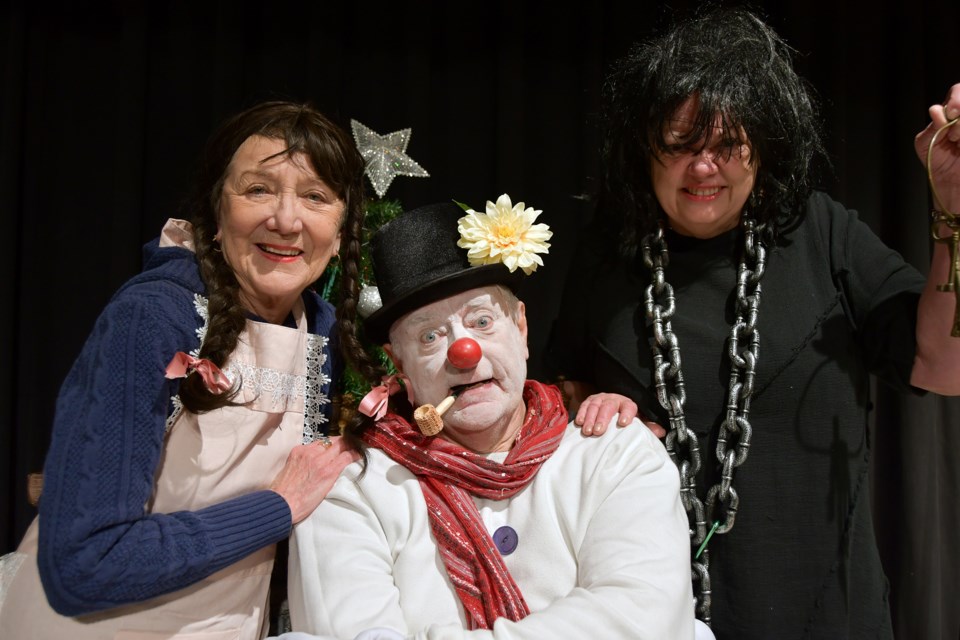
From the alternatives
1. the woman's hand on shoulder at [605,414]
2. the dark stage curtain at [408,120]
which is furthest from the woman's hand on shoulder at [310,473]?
the dark stage curtain at [408,120]

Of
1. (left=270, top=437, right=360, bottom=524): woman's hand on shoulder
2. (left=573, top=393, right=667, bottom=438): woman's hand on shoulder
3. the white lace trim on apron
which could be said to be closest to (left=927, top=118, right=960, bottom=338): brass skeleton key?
(left=573, top=393, right=667, bottom=438): woman's hand on shoulder

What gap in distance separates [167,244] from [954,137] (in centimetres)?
176

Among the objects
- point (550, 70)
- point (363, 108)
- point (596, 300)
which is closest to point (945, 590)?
point (596, 300)

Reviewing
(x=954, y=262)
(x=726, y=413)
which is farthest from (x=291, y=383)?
(x=954, y=262)

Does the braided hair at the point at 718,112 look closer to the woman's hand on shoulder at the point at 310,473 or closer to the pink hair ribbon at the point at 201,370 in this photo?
the woman's hand on shoulder at the point at 310,473

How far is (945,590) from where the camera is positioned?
3.21 metres

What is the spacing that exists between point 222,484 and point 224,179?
730 millimetres

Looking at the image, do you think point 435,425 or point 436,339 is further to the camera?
point 436,339

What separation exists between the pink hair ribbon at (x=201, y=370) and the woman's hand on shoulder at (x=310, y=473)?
9.4 inches

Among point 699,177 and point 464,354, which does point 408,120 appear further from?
point 464,354

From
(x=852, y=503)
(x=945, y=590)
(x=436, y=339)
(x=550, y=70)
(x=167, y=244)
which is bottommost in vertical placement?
(x=945, y=590)

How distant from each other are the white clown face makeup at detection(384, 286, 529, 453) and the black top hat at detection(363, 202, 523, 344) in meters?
0.03

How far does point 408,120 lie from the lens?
119 inches

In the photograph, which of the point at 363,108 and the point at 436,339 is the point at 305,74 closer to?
the point at 363,108
